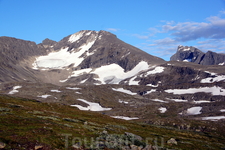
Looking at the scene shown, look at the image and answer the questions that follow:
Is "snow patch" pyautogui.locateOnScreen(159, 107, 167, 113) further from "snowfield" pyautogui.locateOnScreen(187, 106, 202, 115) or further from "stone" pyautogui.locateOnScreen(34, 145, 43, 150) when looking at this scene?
"stone" pyautogui.locateOnScreen(34, 145, 43, 150)

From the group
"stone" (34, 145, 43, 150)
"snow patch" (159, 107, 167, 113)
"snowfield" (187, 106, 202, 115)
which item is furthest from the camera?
"snow patch" (159, 107, 167, 113)

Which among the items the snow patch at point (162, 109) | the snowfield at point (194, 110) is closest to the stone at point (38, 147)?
the snowfield at point (194, 110)

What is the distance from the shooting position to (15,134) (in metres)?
26.5

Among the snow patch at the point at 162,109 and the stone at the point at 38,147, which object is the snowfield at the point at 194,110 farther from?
the stone at the point at 38,147

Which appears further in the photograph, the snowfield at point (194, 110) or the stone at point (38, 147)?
the snowfield at point (194, 110)

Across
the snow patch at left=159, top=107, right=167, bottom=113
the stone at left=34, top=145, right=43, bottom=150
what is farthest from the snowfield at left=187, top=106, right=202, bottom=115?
the stone at left=34, top=145, right=43, bottom=150

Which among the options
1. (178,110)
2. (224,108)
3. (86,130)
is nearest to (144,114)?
(178,110)

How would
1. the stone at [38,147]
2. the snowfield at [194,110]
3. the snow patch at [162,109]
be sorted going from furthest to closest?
the snow patch at [162,109] < the snowfield at [194,110] < the stone at [38,147]

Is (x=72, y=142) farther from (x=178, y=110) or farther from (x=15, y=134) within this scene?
(x=178, y=110)

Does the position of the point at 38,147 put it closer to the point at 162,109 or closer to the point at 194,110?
the point at 194,110

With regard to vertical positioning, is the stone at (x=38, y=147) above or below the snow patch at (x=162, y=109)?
above

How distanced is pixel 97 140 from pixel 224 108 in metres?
165

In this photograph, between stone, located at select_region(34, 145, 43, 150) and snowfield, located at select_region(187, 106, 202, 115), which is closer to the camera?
stone, located at select_region(34, 145, 43, 150)

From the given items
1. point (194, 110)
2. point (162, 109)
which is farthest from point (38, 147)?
point (162, 109)
